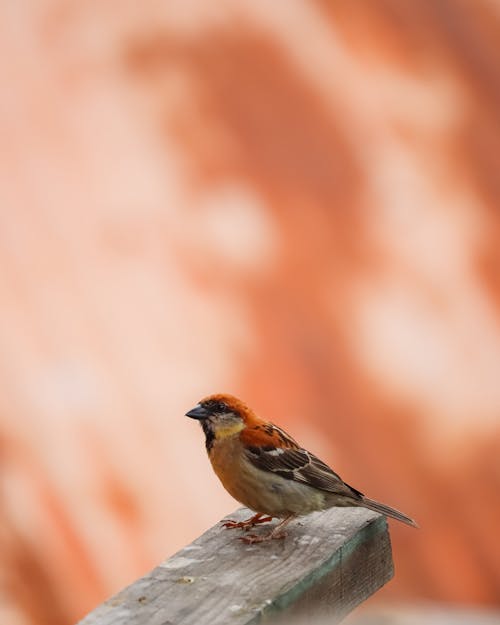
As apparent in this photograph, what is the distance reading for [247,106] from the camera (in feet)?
11.8

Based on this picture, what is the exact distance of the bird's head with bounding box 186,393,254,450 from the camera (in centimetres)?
285

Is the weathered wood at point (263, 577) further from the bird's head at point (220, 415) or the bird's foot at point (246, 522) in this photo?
the bird's head at point (220, 415)

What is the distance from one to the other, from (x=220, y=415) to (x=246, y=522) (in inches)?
23.7

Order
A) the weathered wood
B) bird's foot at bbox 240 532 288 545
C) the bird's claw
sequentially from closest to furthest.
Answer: the weathered wood, bird's foot at bbox 240 532 288 545, the bird's claw

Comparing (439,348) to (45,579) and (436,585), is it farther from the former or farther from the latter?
(45,579)

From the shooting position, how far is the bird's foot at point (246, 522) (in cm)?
214

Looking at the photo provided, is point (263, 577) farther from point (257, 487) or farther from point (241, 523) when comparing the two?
point (257, 487)

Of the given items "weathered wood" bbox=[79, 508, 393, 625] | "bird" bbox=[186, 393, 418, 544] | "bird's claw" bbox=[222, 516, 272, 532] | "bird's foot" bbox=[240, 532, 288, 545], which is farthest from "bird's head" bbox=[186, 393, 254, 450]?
Result: "bird's foot" bbox=[240, 532, 288, 545]

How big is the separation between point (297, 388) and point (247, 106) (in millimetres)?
1012

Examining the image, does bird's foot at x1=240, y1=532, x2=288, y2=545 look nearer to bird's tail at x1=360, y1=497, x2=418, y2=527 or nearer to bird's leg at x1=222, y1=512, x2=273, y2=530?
bird's leg at x1=222, y1=512, x2=273, y2=530

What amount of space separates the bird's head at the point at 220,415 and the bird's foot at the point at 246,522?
421 mm

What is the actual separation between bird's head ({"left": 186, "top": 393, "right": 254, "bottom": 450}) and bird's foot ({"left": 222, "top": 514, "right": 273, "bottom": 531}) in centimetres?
42

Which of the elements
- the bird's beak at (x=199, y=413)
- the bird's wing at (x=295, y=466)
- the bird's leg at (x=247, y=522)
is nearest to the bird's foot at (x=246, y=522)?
the bird's leg at (x=247, y=522)

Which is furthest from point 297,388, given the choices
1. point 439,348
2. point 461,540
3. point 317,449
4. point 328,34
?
point 328,34
